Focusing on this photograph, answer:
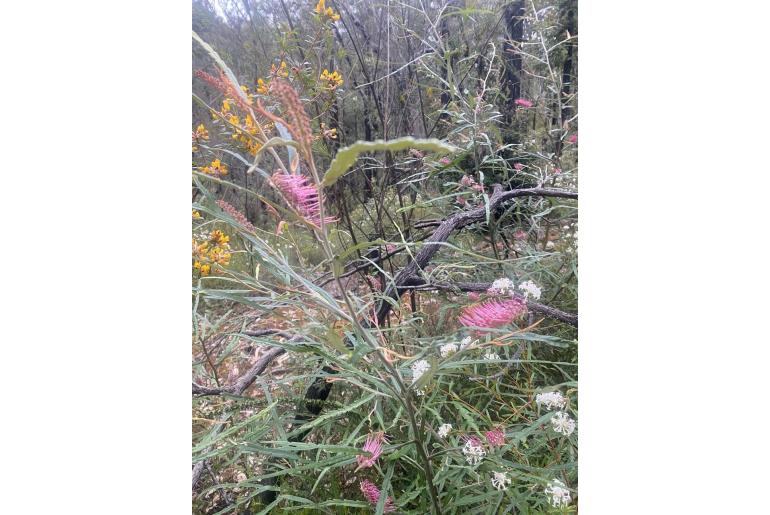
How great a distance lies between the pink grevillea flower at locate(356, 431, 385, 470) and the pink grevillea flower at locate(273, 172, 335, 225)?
304 millimetres

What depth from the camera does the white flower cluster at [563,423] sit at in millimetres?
703

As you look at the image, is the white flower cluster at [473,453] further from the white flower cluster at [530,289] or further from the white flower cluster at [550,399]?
the white flower cluster at [530,289]

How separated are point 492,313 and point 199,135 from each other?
1.58ft

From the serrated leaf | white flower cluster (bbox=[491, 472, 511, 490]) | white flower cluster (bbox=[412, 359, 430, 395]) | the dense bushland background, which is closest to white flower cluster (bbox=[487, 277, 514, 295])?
the dense bushland background

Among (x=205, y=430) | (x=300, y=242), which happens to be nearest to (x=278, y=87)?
(x=300, y=242)

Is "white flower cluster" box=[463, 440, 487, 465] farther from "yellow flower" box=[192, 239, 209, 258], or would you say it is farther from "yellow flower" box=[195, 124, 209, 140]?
"yellow flower" box=[195, 124, 209, 140]

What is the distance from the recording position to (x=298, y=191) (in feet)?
1.79

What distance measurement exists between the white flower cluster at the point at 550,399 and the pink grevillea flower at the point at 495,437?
0.07 m

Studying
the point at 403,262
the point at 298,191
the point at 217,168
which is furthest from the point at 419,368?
the point at 217,168

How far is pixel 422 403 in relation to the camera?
0.68m

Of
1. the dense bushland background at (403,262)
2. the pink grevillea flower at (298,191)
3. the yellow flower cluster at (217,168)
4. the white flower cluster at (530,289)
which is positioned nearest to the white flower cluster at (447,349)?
the dense bushland background at (403,262)

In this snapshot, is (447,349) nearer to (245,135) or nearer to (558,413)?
(558,413)

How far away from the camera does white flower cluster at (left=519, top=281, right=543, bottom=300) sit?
0.71m
